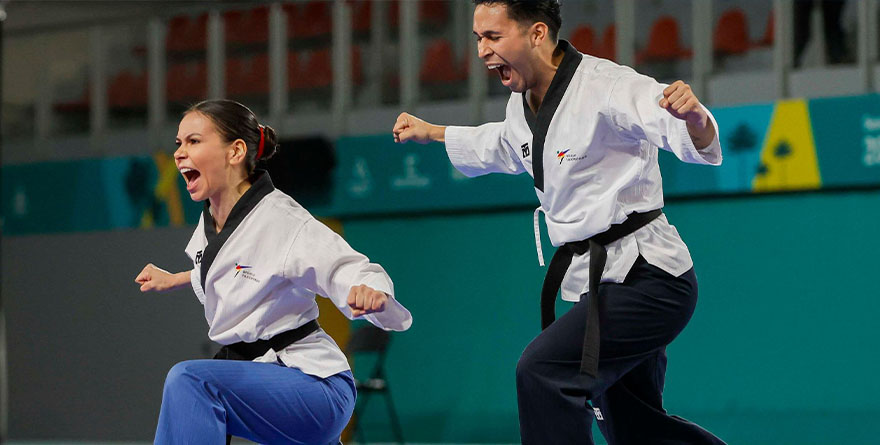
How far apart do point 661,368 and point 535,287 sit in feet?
15.0

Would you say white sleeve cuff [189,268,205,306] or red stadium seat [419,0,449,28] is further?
red stadium seat [419,0,449,28]

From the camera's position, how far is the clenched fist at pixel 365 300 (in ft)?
9.43

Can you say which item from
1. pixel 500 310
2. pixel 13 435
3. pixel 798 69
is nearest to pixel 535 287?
pixel 500 310

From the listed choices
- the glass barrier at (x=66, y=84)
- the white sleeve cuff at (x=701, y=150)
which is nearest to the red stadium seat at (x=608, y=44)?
the glass barrier at (x=66, y=84)

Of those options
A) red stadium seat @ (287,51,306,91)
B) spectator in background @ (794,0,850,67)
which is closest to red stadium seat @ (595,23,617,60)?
spectator in background @ (794,0,850,67)

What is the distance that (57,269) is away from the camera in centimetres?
961

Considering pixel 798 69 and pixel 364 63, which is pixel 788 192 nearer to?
pixel 798 69

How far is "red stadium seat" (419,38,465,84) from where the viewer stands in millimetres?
8555

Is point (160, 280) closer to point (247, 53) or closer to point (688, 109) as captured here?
point (688, 109)

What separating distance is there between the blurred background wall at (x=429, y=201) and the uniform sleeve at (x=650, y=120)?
4.35 m

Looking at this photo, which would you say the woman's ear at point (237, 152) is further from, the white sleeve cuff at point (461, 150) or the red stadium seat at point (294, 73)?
the red stadium seat at point (294, 73)

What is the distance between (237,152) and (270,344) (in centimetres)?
60

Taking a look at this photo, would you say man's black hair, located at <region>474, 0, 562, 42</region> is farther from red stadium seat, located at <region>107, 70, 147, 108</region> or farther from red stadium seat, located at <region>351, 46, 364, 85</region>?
red stadium seat, located at <region>107, 70, 147, 108</region>

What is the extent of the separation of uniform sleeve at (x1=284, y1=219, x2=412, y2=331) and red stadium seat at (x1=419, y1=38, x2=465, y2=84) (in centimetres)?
536
